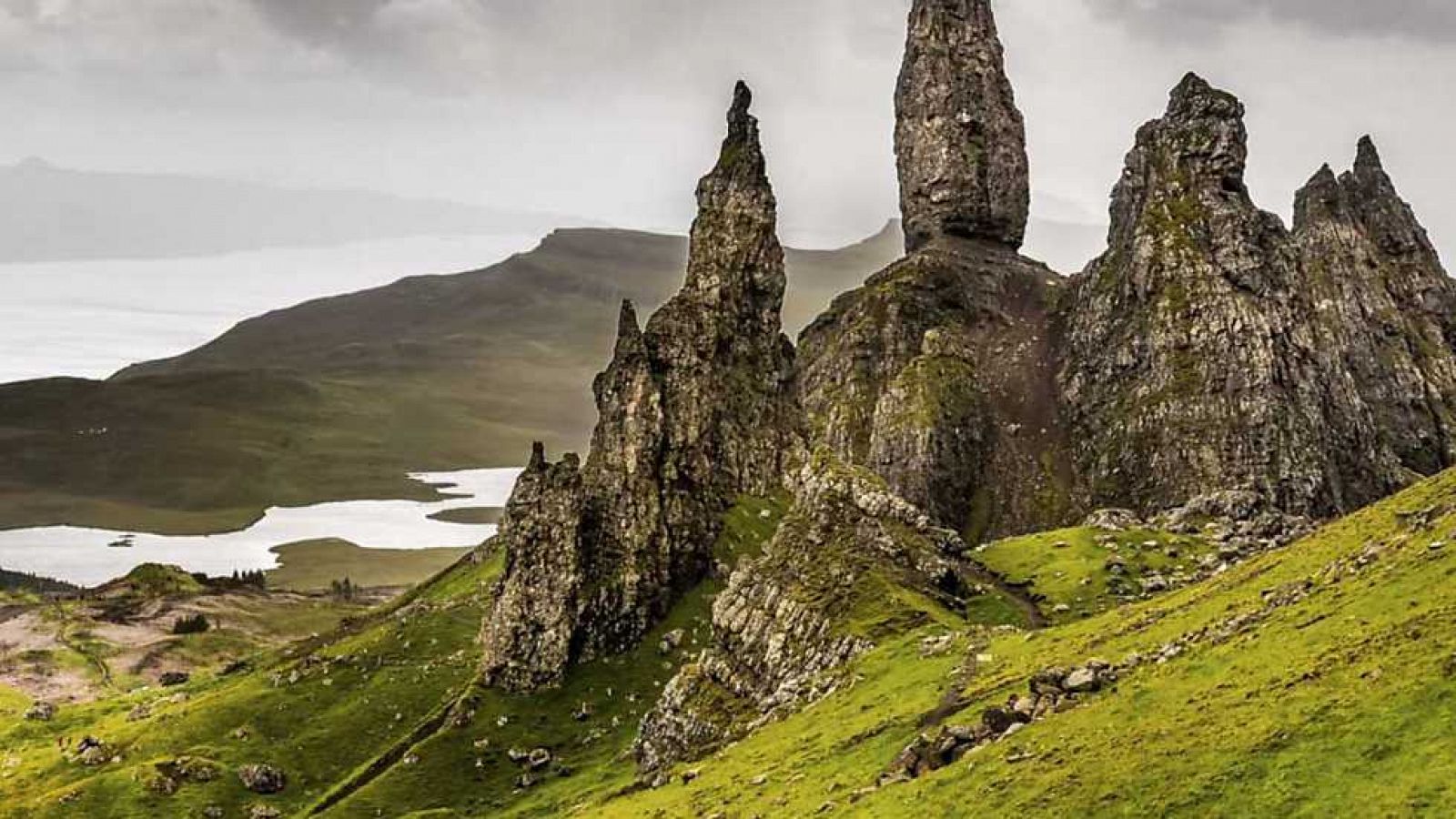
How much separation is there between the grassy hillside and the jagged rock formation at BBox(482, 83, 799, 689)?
24.1 feet

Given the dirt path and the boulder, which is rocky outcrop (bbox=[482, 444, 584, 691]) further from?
the dirt path

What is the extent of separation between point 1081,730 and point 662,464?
112 m

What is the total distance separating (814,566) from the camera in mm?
106125

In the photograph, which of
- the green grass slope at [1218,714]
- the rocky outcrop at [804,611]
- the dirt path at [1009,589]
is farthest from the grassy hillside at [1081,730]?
the dirt path at [1009,589]

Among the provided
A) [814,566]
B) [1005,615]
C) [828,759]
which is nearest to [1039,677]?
[828,759]

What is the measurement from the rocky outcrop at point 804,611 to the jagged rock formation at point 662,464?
147 ft

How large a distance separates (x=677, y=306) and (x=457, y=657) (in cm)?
5762

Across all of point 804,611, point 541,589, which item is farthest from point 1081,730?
point 541,589

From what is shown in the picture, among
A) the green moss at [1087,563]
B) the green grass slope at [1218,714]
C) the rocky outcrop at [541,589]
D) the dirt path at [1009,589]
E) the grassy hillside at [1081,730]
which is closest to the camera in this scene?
the green grass slope at [1218,714]

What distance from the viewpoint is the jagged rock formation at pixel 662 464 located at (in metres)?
154

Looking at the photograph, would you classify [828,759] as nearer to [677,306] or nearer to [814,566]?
[814,566]

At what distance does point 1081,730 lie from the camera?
59.0 m

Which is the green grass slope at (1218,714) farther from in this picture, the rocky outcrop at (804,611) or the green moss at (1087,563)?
the green moss at (1087,563)

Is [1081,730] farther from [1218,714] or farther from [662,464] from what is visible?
[662,464]
